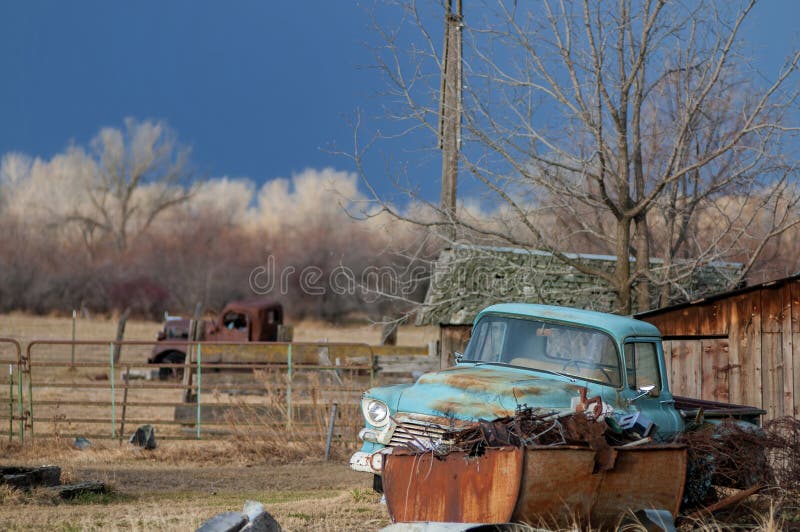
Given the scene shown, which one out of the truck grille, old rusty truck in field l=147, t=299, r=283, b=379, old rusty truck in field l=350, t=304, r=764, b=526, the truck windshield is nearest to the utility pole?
the truck windshield

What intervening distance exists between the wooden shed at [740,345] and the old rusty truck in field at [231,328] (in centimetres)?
1890

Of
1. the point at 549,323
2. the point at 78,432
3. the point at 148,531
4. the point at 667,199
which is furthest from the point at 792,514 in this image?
the point at 78,432

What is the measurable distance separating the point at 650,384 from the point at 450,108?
7.07m

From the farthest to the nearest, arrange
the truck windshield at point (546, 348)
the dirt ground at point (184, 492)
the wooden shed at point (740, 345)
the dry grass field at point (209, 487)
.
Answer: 1. the wooden shed at point (740, 345)
2. the truck windshield at point (546, 348)
3. the dirt ground at point (184, 492)
4. the dry grass field at point (209, 487)

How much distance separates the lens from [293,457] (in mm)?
15875

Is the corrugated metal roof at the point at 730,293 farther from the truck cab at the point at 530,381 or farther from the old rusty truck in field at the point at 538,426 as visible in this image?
the truck cab at the point at 530,381

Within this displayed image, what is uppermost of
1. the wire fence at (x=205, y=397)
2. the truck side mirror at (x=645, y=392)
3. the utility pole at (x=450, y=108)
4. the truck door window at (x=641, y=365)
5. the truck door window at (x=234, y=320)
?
the utility pole at (x=450, y=108)

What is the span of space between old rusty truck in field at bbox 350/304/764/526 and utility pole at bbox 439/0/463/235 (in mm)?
6145

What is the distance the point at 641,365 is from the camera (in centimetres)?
933

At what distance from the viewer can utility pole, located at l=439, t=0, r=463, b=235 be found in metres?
15.5

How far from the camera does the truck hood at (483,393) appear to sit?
26.3ft

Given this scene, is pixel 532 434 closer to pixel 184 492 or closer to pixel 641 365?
pixel 641 365

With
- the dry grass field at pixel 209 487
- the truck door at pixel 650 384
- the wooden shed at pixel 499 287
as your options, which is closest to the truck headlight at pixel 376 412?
the dry grass field at pixel 209 487

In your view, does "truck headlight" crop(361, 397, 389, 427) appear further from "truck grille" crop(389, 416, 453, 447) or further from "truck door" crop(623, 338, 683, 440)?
"truck door" crop(623, 338, 683, 440)
